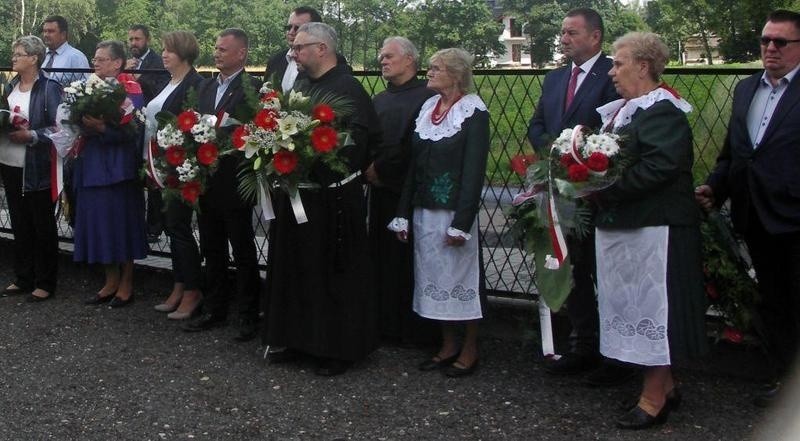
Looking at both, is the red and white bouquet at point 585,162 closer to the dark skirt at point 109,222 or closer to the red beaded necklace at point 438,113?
the red beaded necklace at point 438,113

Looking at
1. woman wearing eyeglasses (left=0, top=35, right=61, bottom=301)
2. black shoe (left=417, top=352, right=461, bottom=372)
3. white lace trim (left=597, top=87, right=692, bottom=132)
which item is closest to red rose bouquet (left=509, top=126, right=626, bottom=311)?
white lace trim (left=597, top=87, right=692, bottom=132)

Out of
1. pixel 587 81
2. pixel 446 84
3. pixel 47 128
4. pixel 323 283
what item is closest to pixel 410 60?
pixel 446 84

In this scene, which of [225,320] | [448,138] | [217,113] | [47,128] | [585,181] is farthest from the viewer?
[47,128]

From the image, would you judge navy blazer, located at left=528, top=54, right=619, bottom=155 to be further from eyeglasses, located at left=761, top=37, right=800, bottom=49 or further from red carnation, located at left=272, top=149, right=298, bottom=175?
red carnation, located at left=272, top=149, right=298, bottom=175

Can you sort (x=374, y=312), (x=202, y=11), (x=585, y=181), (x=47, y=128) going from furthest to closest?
(x=202, y=11), (x=47, y=128), (x=374, y=312), (x=585, y=181)

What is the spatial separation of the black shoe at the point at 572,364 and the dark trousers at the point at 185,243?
266 cm

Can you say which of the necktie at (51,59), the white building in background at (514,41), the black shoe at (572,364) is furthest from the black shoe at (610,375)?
the white building in background at (514,41)

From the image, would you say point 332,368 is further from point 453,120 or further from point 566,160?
point 566,160

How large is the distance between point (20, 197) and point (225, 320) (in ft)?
6.69

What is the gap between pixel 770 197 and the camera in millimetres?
4656

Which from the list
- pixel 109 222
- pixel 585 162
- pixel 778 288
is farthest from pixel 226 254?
pixel 778 288

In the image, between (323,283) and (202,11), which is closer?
(323,283)

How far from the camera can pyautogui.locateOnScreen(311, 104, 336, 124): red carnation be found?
5.27 metres

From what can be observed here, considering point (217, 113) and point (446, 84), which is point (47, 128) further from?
point (446, 84)
